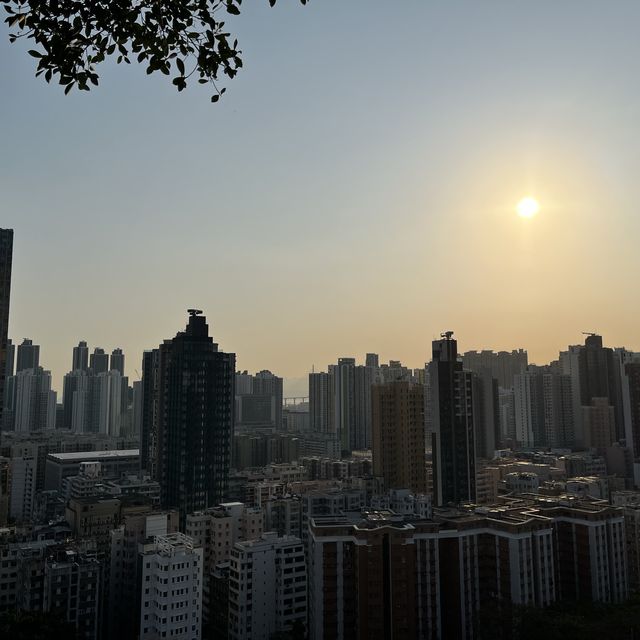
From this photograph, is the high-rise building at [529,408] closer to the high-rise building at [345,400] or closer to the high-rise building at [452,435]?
the high-rise building at [345,400]

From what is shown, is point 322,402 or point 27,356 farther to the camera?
point 27,356

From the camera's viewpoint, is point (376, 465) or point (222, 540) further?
point (376, 465)

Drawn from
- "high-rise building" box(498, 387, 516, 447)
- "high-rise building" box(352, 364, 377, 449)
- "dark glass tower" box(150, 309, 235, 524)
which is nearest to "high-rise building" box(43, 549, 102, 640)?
"dark glass tower" box(150, 309, 235, 524)

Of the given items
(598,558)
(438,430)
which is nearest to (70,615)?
(598,558)

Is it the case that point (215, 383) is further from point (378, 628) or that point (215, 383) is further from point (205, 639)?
point (378, 628)

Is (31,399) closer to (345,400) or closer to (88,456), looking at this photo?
(88,456)

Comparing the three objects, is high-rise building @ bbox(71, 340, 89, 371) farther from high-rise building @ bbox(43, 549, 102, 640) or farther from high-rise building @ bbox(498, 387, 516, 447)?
high-rise building @ bbox(43, 549, 102, 640)

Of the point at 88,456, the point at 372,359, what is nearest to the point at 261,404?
the point at 372,359
